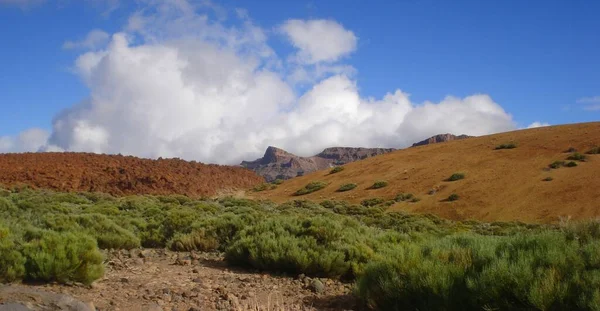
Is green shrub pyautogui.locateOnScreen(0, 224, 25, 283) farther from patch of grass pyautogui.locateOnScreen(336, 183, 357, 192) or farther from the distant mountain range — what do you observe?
the distant mountain range

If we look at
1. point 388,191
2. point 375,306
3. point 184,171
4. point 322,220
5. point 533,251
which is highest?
point 184,171

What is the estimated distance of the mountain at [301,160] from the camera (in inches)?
5413

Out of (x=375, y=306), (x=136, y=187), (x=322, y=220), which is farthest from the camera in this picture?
(x=136, y=187)

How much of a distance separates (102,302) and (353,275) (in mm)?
4361

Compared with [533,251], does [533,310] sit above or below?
below

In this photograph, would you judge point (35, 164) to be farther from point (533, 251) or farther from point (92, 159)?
Answer: point (533, 251)

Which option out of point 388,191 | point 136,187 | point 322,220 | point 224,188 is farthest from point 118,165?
point 322,220

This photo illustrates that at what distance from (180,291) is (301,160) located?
14602 centimetres

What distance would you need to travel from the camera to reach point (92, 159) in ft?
144

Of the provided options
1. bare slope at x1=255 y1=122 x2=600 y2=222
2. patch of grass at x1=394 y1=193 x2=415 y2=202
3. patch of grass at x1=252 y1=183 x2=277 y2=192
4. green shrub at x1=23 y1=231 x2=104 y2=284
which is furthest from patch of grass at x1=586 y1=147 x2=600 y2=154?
green shrub at x1=23 y1=231 x2=104 y2=284

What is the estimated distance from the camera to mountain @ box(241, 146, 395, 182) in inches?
5413

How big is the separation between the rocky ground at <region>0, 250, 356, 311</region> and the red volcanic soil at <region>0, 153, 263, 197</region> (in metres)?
29.4

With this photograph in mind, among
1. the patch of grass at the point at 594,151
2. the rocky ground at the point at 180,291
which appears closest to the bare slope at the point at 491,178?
the patch of grass at the point at 594,151

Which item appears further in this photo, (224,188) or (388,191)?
(224,188)
